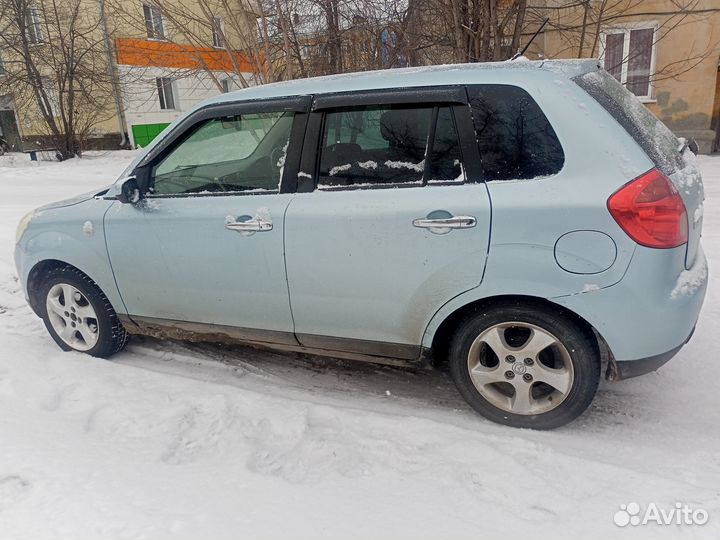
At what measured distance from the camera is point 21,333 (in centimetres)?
410

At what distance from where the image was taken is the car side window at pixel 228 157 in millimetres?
3051

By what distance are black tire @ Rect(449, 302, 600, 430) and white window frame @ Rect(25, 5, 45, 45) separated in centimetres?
2139

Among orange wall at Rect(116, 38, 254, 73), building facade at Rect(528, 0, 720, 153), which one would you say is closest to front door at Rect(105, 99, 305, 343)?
orange wall at Rect(116, 38, 254, 73)

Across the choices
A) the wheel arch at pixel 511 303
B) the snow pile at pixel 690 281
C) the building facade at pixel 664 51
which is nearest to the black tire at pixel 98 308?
the wheel arch at pixel 511 303

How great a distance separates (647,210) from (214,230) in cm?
225

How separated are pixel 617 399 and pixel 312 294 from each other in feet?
6.06

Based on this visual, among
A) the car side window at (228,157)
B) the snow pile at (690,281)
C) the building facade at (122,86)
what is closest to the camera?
the snow pile at (690,281)

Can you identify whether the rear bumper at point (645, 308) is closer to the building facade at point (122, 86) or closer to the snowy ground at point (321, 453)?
the snowy ground at point (321, 453)

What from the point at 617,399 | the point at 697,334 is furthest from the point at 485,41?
the point at 617,399

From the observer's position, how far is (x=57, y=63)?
18578 millimetres

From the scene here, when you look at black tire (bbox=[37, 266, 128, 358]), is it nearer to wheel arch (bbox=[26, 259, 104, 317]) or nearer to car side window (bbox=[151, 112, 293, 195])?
wheel arch (bbox=[26, 259, 104, 317])

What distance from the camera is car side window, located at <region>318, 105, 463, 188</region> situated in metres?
2.64

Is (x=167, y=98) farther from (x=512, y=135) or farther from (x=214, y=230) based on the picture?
(x=512, y=135)

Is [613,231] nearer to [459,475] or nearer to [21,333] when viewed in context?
[459,475]
